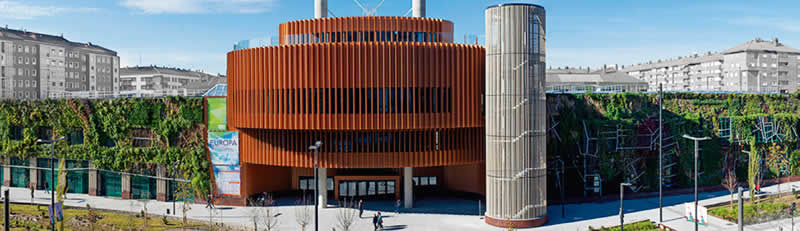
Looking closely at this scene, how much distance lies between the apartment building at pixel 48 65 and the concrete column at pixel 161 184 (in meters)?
50.4

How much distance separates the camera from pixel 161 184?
4606 cm

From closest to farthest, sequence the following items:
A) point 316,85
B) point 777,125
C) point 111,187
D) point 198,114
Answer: point 316,85 < point 198,114 < point 111,187 < point 777,125

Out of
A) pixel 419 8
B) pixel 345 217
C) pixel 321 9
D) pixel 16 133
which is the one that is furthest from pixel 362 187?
pixel 16 133

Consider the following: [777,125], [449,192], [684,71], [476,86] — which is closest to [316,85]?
[476,86]

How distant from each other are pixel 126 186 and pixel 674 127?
47.8 m

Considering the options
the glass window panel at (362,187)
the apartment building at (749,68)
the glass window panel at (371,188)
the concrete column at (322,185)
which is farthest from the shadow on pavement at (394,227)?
the apartment building at (749,68)

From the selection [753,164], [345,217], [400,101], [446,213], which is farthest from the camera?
[753,164]

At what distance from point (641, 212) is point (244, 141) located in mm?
30312

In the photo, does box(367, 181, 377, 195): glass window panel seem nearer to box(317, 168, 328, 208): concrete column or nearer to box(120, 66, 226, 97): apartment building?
box(317, 168, 328, 208): concrete column

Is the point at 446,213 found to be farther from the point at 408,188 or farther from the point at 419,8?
the point at 419,8

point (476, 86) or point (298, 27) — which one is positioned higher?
point (298, 27)

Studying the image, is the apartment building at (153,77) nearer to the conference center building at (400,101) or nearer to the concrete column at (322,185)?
the conference center building at (400,101)

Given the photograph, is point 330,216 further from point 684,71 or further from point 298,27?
point 684,71

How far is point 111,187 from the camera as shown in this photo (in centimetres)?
4872
